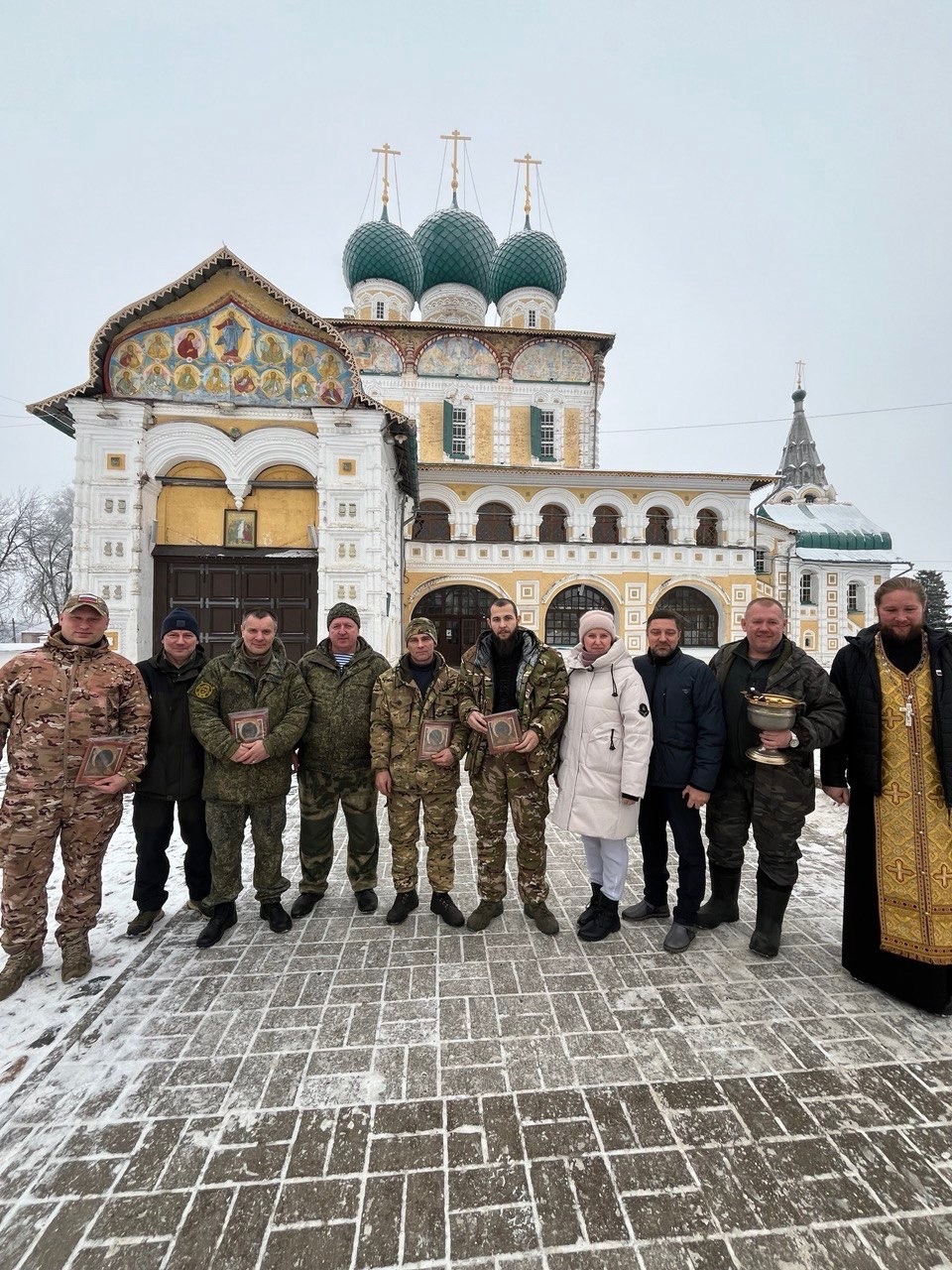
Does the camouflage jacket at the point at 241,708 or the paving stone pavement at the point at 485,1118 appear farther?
the camouflage jacket at the point at 241,708

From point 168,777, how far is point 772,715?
389 cm

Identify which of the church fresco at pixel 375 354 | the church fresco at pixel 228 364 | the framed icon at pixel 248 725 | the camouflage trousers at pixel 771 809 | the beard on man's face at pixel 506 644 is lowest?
the camouflage trousers at pixel 771 809

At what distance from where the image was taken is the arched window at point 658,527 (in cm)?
1809

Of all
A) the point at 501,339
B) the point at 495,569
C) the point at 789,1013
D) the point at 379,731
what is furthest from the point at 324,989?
the point at 501,339

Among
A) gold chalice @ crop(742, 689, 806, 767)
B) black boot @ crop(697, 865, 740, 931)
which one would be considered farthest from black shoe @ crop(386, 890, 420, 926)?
gold chalice @ crop(742, 689, 806, 767)

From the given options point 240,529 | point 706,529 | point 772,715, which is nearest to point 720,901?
point 772,715

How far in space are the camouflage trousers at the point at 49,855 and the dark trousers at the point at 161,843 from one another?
0.41 meters

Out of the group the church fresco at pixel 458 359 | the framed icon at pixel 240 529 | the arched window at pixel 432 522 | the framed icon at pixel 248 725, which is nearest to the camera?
the framed icon at pixel 248 725

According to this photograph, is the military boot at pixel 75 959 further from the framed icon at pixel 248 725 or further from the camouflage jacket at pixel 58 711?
the framed icon at pixel 248 725

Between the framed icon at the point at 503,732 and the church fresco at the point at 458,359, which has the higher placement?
the church fresco at the point at 458,359

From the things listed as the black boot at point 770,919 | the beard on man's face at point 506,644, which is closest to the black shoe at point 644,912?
Answer: the black boot at point 770,919

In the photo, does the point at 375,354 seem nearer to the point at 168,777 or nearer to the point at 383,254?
the point at 383,254

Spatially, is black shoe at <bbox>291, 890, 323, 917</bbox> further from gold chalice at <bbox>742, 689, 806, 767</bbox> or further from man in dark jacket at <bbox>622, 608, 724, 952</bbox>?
gold chalice at <bbox>742, 689, 806, 767</bbox>

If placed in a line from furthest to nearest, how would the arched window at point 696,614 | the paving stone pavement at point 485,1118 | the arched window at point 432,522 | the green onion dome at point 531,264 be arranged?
the green onion dome at point 531,264
the arched window at point 696,614
the arched window at point 432,522
the paving stone pavement at point 485,1118
